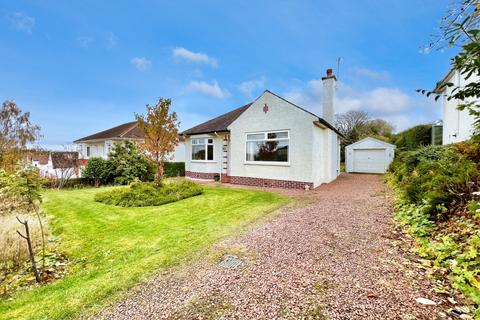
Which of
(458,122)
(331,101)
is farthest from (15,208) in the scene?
(458,122)

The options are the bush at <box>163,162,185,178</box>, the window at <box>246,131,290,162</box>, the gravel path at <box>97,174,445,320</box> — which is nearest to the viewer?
the gravel path at <box>97,174,445,320</box>

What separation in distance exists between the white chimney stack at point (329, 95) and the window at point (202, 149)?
307 inches

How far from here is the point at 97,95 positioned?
17.3 meters

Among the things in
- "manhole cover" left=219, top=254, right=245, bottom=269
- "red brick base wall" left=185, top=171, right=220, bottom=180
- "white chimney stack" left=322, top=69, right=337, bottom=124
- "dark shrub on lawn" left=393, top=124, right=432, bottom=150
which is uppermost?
"white chimney stack" left=322, top=69, right=337, bottom=124

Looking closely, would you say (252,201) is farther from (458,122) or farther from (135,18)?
(458,122)

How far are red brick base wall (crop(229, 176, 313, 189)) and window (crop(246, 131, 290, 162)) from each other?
3.72 ft

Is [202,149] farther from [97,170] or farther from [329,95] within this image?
[329,95]

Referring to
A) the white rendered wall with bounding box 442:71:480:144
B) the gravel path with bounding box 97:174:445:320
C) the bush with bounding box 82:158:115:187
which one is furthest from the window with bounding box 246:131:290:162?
the bush with bounding box 82:158:115:187

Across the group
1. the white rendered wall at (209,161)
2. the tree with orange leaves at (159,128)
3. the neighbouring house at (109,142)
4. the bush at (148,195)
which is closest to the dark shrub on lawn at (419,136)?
the white rendered wall at (209,161)

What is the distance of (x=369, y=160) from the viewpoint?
20.9 metres

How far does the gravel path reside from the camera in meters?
2.57

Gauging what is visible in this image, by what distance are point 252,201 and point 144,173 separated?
35.5ft

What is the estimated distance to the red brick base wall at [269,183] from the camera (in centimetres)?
1179

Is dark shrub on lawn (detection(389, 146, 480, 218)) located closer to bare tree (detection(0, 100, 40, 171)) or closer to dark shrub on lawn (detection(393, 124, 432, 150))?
dark shrub on lawn (detection(393, 124, 432, 150))
